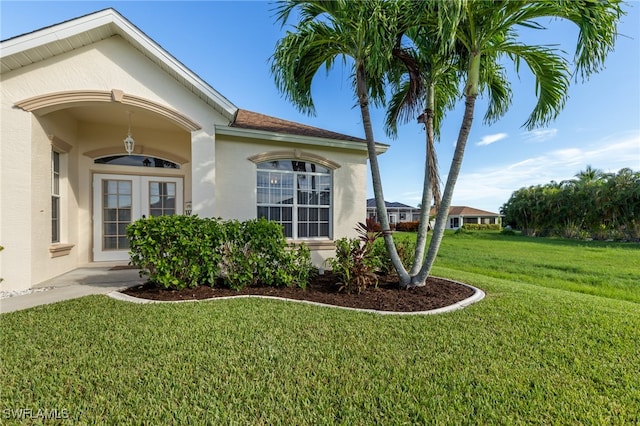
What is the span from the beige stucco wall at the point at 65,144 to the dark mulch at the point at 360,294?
224cm

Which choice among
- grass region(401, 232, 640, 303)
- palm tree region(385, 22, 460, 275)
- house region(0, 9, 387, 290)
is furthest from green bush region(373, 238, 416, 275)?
grass region(401, 232, 640, 303)

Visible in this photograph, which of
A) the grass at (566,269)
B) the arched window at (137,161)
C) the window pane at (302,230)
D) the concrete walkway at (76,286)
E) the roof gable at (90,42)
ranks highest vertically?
the roof gable at (90,42)

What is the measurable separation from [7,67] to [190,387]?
775 centimetres

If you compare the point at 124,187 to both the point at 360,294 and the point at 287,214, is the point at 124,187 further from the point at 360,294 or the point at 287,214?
the point at 360,294

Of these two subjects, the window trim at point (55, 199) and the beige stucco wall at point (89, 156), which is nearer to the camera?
the beige stucco wall at point (89, 156)

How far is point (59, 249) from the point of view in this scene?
7074 millimetres

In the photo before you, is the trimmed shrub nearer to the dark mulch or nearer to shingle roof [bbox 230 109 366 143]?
the dark mulch

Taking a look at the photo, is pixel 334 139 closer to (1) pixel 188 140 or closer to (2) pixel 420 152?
(2) pixel 420 152

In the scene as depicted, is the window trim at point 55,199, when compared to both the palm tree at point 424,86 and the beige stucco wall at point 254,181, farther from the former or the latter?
the palm tree at point 424,86

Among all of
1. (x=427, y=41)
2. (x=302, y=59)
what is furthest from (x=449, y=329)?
(x=302, y=59)

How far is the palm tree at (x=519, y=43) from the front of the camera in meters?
4.75

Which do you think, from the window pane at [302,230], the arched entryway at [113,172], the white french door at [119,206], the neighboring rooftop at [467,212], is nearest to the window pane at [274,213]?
the window pane at [302,230]

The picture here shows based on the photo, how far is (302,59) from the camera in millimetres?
6508

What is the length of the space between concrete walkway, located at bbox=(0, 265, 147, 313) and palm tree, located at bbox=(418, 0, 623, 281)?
23.4 ft
